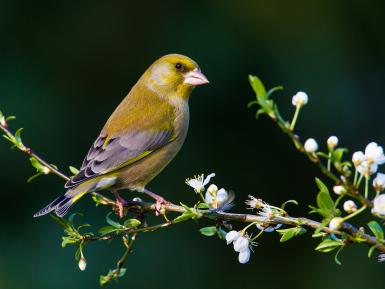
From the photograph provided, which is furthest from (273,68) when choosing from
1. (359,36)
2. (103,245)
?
(103,245)

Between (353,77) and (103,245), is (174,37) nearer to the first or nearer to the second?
(353,77)

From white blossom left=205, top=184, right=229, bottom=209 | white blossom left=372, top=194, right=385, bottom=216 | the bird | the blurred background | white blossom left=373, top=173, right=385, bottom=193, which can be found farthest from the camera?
the blurred background

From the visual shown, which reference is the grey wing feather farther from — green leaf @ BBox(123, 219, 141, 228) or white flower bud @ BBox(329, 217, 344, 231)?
white flower bud @ BBox(329, 217, 344, 231)

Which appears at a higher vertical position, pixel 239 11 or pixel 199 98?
pixel 239 11

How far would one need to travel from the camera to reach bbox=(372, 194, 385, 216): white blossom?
227 cm

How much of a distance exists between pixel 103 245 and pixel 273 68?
8.14ft

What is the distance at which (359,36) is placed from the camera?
24.3ft

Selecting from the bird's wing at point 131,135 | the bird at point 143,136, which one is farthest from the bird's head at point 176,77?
the bird's wing at point 131,135

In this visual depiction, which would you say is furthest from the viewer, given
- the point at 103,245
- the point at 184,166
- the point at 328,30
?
the point at 328,30

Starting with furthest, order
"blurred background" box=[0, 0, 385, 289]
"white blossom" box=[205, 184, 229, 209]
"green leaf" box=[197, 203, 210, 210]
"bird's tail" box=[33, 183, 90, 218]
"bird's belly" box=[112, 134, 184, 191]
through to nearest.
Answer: "blurred background" box=[0, 0, 385, 289]
"bird's belly" box=[112, 134, 184, 191]
"bird's tail" box=[33, 183, 90, 218]
"white blossom" box=[205, 184, 229, 209]
"green leaf" box=[197, 203, 210, 210]

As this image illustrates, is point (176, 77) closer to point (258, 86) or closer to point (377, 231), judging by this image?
point (377, 231)

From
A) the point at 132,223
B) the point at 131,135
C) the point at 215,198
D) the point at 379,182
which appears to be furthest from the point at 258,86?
the point at 131,135

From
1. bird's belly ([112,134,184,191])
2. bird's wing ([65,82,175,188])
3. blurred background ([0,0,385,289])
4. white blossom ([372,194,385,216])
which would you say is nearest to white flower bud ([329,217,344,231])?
white blossom ([372,194,385,216])

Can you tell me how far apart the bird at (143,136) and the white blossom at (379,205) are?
1938 mm
